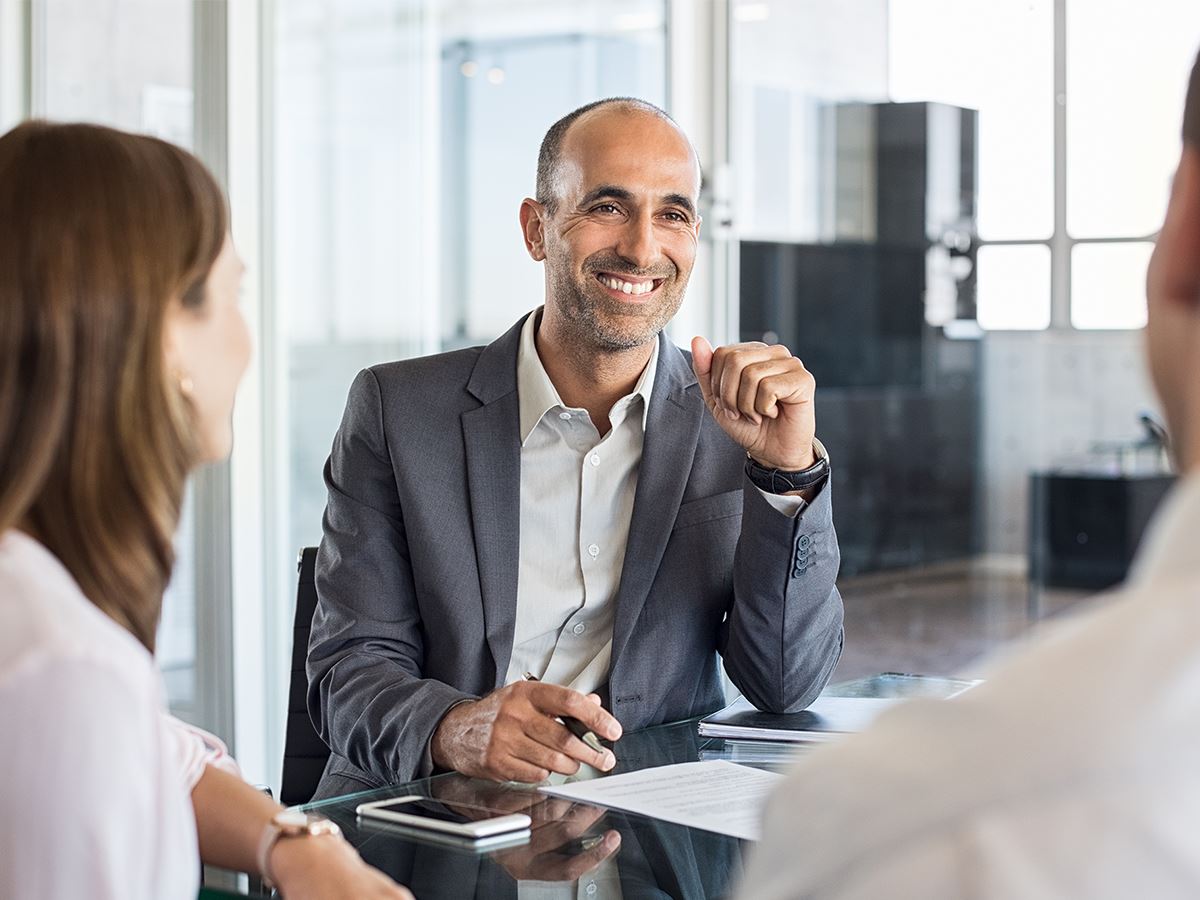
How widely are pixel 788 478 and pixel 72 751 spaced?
1304mm

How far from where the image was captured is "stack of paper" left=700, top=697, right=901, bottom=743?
1.97 metres

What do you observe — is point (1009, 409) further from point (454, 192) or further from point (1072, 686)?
point (1072, 686)

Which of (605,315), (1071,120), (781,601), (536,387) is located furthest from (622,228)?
(1071,120)

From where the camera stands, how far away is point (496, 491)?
2264 mm

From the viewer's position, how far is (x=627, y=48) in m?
4.25

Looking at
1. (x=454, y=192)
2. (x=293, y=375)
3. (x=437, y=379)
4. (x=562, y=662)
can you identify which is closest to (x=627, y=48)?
(x=454, y=192)

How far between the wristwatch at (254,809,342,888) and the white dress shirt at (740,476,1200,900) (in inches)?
28.2

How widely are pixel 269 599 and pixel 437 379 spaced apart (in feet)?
5.08

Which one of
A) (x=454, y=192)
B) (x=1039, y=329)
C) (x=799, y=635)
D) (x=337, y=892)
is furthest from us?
(x=454, y=192)

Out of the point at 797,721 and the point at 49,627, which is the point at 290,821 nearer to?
the point at 49,627

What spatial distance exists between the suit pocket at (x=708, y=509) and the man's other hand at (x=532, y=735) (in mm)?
535

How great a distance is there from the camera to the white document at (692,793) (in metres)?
1.56

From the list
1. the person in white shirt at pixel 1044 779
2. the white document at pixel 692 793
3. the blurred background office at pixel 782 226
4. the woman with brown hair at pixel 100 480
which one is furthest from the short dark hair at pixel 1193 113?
the blurred background office at pixel 782 226

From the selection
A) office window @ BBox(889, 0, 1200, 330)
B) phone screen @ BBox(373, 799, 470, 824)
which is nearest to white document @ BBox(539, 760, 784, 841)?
phone screen @ BBox(373, 799, 470, 824)
